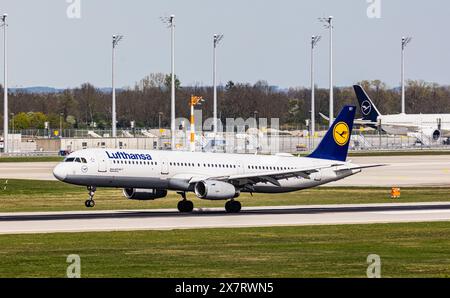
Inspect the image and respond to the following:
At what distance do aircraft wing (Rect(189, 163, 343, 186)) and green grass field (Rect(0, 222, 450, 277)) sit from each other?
10.4 metres

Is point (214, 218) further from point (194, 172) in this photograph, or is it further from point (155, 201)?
point (155, 201)

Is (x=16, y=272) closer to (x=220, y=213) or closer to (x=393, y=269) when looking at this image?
(x=393, y=269)

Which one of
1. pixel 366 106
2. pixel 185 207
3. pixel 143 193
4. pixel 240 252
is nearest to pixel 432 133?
pixel 366 106

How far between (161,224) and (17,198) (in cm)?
2606

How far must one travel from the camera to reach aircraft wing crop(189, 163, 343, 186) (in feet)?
211

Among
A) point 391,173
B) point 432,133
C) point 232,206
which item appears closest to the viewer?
point 232,206

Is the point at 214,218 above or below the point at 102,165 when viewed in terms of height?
below

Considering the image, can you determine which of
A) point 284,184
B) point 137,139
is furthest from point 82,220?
point 137,139

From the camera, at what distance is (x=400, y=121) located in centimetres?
19488

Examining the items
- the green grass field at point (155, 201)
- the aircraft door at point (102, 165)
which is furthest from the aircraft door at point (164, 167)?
the green grass field at point (155, 201)

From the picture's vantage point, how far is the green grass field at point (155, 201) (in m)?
72.3

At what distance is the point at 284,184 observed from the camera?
67.9 meters

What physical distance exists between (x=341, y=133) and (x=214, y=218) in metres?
13.8

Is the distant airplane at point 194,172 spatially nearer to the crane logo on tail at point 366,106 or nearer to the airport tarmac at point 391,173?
the airport tarmac at point 391,173
